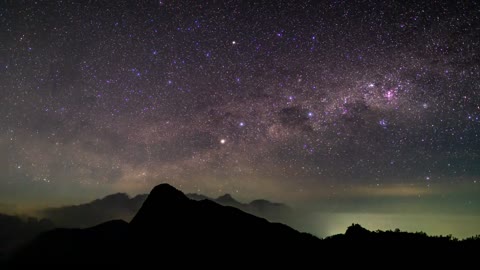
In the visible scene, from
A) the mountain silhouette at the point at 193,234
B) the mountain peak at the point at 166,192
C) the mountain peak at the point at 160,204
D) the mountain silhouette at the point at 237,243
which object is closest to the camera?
the mountain silhouette at the point at 237,243

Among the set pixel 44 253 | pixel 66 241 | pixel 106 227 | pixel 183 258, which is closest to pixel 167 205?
pixel 183 258

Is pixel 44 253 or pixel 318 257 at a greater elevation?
pixel 318 257

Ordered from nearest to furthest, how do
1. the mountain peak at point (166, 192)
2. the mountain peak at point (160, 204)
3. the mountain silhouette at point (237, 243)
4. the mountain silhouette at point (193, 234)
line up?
1. the mountain silhouette at point (237, 243)
2. the mountain silhouette at point (193, 234)
3. the mountain peak at point (160, 204)
4. the mountain peak at point (166, 192)

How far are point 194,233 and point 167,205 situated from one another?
549 cm

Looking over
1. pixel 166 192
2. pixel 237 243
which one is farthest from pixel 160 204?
pixel 237 243

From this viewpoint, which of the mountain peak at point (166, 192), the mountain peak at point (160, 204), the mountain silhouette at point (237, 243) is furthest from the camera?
the mountain peak at point (166, 192)

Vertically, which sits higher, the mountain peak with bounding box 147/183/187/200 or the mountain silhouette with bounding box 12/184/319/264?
the mountain peak with bounding box 147/183/187/200

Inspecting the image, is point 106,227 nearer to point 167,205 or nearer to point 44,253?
point 44,253

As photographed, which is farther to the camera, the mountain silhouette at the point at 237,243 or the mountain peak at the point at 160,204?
the mountain peak at the point at 160,204

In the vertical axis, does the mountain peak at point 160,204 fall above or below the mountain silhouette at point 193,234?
above

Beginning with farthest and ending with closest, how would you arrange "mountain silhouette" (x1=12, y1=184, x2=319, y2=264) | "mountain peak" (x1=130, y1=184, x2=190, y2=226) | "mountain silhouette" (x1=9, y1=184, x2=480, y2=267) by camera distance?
"mountain peak" (x1=130, y1=184, x2=190, y2=226) < "mountain silhouette" (x1=12, y1=184, x2=319, y2=264) < "mountain silhouette" (x1=9, y1=184, x2=480, y2=267)

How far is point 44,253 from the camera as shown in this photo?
144750mm

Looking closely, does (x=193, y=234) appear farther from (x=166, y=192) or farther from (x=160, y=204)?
(x=166, y=192)

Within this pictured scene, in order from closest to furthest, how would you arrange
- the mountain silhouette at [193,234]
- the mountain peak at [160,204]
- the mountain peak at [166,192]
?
the mountain silhouette at [193,234] → the mountain peak at [160,204] → the mountain peak at [166,192]
